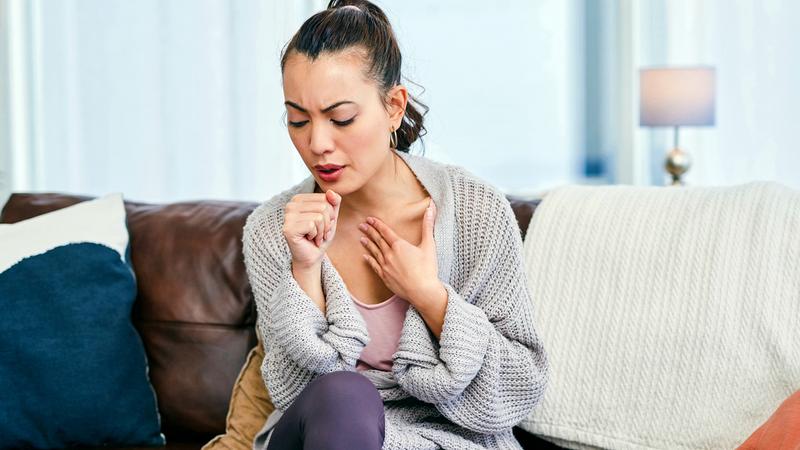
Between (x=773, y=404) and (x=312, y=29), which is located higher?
(x=312, y=29)

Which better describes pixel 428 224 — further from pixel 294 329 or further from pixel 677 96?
pixel 677 96

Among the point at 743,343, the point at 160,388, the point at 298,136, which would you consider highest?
the point at 298,136

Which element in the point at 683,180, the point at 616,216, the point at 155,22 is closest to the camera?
the point at 616,216

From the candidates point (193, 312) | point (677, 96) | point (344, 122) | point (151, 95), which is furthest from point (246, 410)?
point (151, 95)

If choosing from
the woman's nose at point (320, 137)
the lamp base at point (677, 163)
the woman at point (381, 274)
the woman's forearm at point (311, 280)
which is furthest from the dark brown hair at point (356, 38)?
the lamp base at point (677, 163)

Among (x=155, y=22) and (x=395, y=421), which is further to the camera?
(x=155, y=22)

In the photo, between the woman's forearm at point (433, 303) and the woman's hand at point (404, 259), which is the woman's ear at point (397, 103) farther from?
the woman's forearm at point (433, 303)

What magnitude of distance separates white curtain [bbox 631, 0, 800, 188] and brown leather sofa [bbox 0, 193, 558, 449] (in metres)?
1.96

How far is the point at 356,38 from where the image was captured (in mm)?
1650

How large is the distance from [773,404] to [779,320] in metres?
0.15

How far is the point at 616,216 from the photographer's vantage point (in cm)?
204

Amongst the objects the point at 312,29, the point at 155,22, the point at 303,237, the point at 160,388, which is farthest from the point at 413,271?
the point at 155,22

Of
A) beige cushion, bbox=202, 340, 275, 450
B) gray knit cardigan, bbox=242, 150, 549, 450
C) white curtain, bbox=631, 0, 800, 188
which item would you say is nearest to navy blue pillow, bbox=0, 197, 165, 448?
beige cushion, bbox=202, 340, 275, 450

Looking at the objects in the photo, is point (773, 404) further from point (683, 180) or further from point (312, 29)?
point (683, 180)
